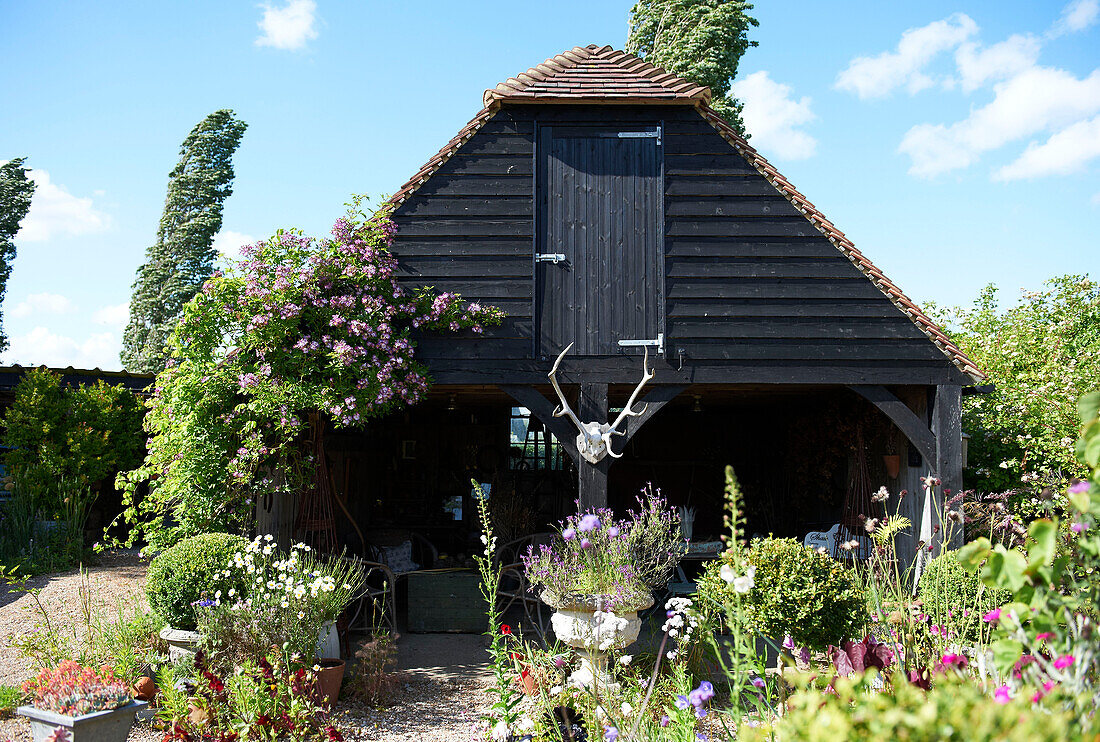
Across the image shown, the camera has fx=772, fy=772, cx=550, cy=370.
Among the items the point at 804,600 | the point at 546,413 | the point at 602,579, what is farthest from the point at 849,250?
the point at 602,579

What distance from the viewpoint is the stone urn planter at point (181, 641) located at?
4980 millimetres

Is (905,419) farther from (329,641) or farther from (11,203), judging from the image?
(11,203)

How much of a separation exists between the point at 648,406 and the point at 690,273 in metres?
1.25

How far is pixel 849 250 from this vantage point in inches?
269

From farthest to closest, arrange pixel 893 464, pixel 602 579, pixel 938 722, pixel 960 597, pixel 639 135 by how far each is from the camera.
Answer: pixel 893 464
pixel 639 135
pixel 960 597
pixel 602 579
pixel 938 722

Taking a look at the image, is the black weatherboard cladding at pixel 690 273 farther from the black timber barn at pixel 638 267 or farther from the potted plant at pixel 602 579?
the potted plant at pixel 602 579

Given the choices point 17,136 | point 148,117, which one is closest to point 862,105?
point 148,117

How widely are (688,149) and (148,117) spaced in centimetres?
564

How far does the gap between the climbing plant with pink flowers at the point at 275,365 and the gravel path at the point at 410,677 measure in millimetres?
998

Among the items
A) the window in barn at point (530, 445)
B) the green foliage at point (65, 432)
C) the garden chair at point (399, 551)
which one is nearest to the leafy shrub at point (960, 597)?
the garden chair at point (399, 551)

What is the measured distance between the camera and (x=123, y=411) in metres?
10.7

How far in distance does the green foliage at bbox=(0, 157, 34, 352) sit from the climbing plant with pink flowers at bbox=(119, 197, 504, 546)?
16.2 metres

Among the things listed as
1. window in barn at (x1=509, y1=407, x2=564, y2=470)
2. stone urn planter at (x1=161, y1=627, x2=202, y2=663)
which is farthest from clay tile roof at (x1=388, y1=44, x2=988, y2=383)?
window in barn at (x1=509, y1=407, x2=564, y2=470)

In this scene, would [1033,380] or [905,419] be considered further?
[1033,380]
